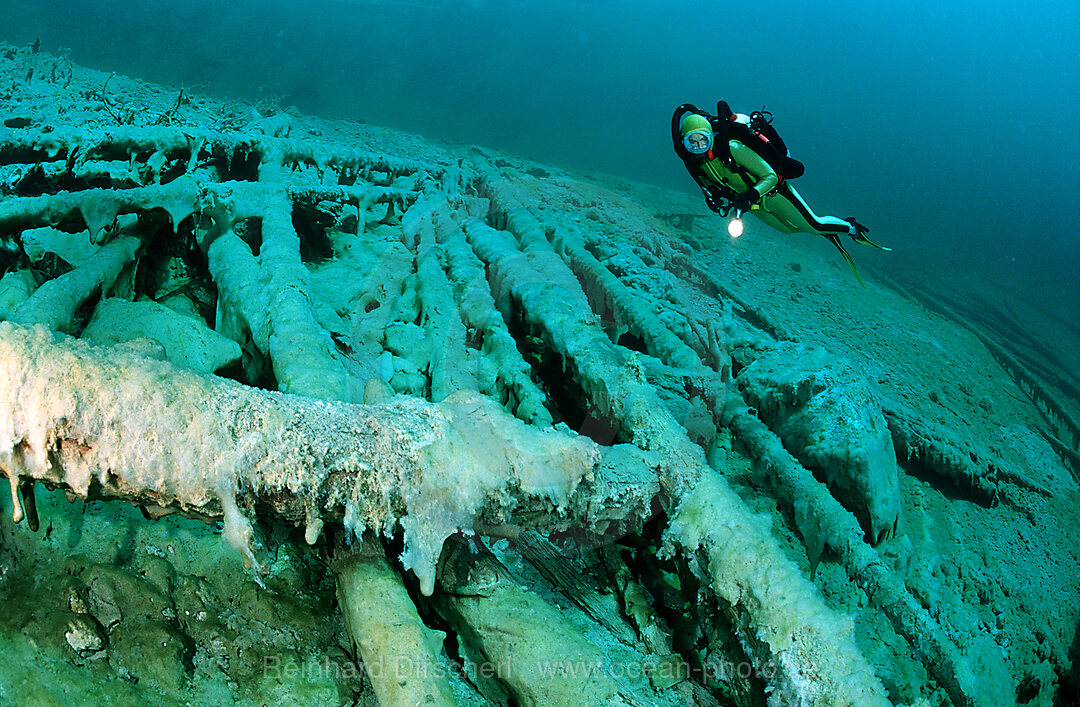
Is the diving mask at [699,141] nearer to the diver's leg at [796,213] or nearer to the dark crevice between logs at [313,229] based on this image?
the diver's leg at [796,213]

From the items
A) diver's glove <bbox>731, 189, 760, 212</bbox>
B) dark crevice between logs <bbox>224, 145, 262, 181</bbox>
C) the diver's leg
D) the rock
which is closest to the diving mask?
diver's glove <bbox>731, 189, 760, 212</bbox>

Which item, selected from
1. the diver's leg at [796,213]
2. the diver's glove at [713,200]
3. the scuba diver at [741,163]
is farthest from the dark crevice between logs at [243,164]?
the diver's leg at [796,213]

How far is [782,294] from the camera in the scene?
24.5 ft

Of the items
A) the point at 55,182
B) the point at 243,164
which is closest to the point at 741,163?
the point at 243,164

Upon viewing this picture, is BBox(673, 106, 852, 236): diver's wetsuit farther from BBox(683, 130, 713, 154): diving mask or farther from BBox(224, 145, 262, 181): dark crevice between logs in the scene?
BBox(224, 145, 262, 181): dark crevice between logs

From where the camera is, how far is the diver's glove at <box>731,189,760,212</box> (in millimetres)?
3805

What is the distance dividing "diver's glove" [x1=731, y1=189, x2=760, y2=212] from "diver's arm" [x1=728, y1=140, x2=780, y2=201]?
0.03 meters

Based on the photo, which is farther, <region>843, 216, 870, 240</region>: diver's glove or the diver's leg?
<region>843, 216, 870, 240</region>: diver's glove

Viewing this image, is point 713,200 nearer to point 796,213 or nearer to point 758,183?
point 758,183

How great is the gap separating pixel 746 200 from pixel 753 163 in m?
0.28

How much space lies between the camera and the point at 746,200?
386 centimetres

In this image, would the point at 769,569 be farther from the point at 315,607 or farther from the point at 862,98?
the point at 862,98

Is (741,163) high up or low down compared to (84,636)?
up

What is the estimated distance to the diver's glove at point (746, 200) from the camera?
3805 millimetres
